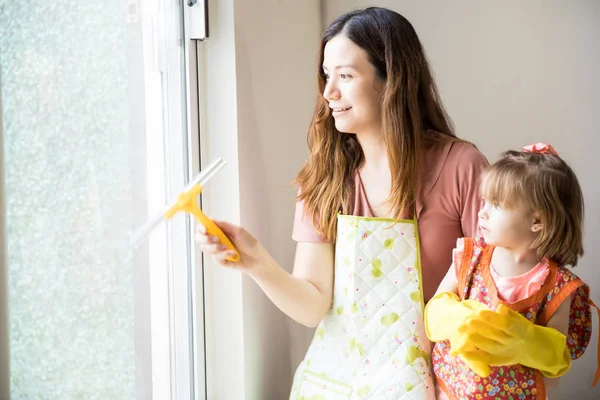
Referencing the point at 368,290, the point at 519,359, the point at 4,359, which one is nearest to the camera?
the point at 4,359

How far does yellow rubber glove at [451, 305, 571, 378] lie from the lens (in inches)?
46.3

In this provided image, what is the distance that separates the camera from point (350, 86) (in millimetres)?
1463

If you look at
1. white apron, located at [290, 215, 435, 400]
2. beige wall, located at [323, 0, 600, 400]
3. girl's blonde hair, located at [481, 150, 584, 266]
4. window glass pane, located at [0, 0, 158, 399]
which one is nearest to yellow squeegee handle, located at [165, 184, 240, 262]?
window glass pane, located at [0, 0, 158, 399]

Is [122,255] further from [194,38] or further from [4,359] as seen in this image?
[194,38]

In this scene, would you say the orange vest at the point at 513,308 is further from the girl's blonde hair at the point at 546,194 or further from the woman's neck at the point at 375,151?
the woman's neck at the point at 375,151

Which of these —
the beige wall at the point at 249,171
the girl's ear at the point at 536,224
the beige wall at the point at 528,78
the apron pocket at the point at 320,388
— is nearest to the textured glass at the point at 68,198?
the beige wall at the point at 249,171

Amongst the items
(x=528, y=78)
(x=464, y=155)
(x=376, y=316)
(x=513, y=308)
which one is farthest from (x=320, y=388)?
(x=528, y=78)

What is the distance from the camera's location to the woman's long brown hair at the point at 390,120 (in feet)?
4.76

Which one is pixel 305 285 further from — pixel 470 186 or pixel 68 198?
pixel 68 198

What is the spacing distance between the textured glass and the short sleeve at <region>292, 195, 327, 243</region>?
1.39ft

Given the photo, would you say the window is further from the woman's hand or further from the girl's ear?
the girl's ear

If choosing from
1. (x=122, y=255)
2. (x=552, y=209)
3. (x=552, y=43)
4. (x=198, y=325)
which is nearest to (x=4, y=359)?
(x=122, y=255)

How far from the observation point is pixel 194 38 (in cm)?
151

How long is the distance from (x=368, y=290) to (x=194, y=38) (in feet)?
2.14
